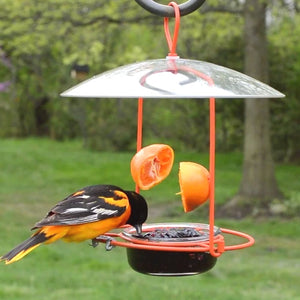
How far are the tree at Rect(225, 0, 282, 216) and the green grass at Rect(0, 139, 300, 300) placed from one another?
1.68ft

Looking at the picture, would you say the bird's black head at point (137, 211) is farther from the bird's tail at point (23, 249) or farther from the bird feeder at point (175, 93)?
the bird's tail at point (23, 249)

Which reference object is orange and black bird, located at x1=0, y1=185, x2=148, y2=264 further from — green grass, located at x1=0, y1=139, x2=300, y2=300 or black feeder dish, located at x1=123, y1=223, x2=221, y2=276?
green grass, located at x1=0, y1=139, x2=300, y2=300

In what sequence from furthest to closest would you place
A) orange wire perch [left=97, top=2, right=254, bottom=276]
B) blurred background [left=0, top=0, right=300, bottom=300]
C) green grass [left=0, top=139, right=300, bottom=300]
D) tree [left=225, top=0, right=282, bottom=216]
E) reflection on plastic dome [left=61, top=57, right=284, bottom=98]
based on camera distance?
tree [left=225, top=0, right=282, bottom=216], blurred background [left=0, top=0, right=300, bottom=300], green grass [left=0, top=139, right=300, bottom=300], orange wire perch [left=97, top=2, right=254, bottom=276], reflection on plastic dome [left=61, top=57, right=284, bottom=98]

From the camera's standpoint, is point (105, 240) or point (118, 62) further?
point (118, 62)

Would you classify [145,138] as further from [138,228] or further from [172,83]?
[172,83]

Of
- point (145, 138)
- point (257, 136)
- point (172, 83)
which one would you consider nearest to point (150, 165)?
point (172, 83)

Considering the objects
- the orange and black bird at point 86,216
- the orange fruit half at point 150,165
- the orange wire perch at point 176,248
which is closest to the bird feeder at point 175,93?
the orange wire perch at point 176,248

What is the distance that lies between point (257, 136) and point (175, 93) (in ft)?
28.2

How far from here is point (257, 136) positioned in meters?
11.1

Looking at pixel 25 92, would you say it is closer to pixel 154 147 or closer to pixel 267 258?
pixel 267 258

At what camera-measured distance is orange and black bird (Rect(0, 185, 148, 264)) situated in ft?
10.1

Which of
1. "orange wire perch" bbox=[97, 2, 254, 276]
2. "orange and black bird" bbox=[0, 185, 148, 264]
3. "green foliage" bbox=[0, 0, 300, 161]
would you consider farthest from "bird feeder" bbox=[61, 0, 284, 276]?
"green foliage" bbox=[0, 0, 300, 161]

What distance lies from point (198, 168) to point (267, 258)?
5070mm

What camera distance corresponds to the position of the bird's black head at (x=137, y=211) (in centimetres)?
333
